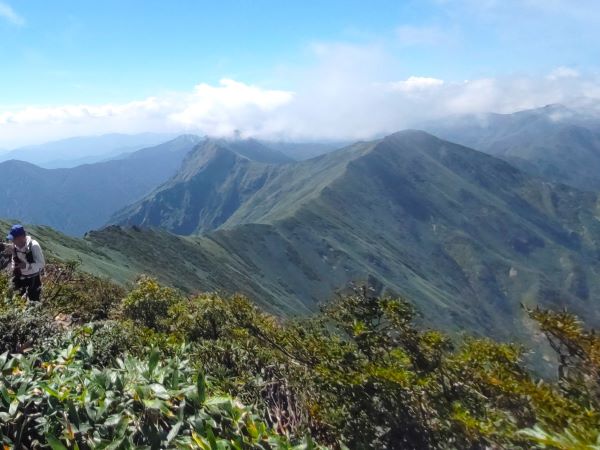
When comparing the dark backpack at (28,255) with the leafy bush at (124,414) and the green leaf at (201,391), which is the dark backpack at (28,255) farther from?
the green leaf at (201,391)

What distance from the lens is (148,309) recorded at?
14.4m

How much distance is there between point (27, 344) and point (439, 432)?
6.42m

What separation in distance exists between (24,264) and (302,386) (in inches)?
358

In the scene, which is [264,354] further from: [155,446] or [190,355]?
[155,446]

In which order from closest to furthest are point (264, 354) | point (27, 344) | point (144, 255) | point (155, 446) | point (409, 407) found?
point (155, 446) < point (409, 407) < point (27, 344) < point (264, 354) < point (144, 255)

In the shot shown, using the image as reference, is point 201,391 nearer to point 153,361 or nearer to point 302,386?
point 153,361

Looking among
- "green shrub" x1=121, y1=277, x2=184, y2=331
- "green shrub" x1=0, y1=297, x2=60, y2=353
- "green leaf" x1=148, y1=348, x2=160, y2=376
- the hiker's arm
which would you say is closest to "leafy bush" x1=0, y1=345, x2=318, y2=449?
"green leaf" x1=148, y1=348, x2=160, y2=376

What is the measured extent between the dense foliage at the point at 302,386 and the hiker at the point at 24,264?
10.3 feet

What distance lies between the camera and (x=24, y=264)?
13.6 meters

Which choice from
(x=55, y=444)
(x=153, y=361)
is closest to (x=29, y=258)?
(x=153, y=361)

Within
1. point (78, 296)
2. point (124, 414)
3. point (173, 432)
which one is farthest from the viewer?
point (78, 296)

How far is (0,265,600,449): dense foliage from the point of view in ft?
16.4

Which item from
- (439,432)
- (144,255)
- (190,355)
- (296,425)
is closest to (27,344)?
(190,355)

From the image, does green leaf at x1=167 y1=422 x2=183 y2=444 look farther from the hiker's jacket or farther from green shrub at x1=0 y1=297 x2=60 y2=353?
the hiker's jacket
